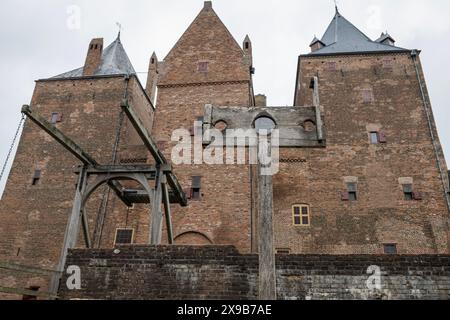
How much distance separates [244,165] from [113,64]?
1104cm

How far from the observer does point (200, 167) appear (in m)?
16.7

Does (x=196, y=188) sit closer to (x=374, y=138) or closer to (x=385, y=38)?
(x=374, y=138)

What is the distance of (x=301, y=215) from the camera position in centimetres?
1644

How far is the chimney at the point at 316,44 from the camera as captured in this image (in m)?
22.9

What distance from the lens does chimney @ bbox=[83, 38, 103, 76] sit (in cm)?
2144

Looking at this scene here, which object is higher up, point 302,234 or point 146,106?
point 146,106

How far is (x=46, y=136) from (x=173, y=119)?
651 cm

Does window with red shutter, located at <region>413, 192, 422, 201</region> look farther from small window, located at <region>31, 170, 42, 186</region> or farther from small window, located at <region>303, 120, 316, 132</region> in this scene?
small window, located at <region>31, 170, 42, 186</region>

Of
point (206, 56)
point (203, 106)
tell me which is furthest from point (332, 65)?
point (203, 106)

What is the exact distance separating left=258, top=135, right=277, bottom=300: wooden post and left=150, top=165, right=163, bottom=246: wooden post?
319 cm

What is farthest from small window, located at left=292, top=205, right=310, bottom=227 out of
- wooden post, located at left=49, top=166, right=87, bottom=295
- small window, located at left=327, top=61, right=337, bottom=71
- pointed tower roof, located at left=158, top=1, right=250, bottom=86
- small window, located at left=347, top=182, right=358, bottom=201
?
wooden post, located at left=49, top=166, right=87, bottom=295
